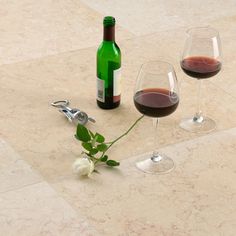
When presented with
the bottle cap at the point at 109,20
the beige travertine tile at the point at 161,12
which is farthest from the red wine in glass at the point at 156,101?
the beige travertine tile at the point at 161,12

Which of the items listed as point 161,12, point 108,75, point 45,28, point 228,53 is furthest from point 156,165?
point 161,12

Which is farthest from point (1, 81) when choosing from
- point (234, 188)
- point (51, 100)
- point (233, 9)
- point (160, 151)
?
point (233, 9)

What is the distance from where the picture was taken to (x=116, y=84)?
2.19 m

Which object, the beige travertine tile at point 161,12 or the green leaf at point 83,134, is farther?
the beige travertine tile at point 161,12

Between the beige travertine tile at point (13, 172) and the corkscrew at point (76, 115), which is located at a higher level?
the corkscrew at point (76, 115)

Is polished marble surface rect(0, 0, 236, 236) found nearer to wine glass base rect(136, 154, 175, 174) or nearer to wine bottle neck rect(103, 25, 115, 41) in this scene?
wine glass base rect(136, 154, 175, 174)

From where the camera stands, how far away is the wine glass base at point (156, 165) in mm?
1959

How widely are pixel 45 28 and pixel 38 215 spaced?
122 centimetres

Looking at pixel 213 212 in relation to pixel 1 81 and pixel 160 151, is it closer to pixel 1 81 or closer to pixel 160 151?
pixel 160 151

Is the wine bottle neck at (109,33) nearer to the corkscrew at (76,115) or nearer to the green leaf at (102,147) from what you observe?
the corkscrew at (76,115)

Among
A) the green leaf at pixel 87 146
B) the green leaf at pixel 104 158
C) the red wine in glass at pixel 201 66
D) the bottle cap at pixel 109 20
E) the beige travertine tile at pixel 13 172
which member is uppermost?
the bottle cap at pixel 109 20

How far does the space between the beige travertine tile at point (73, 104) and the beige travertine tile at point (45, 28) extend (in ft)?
0.29

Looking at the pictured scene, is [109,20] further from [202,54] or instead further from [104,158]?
[104,158]

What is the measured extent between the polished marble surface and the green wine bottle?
0.04 m
